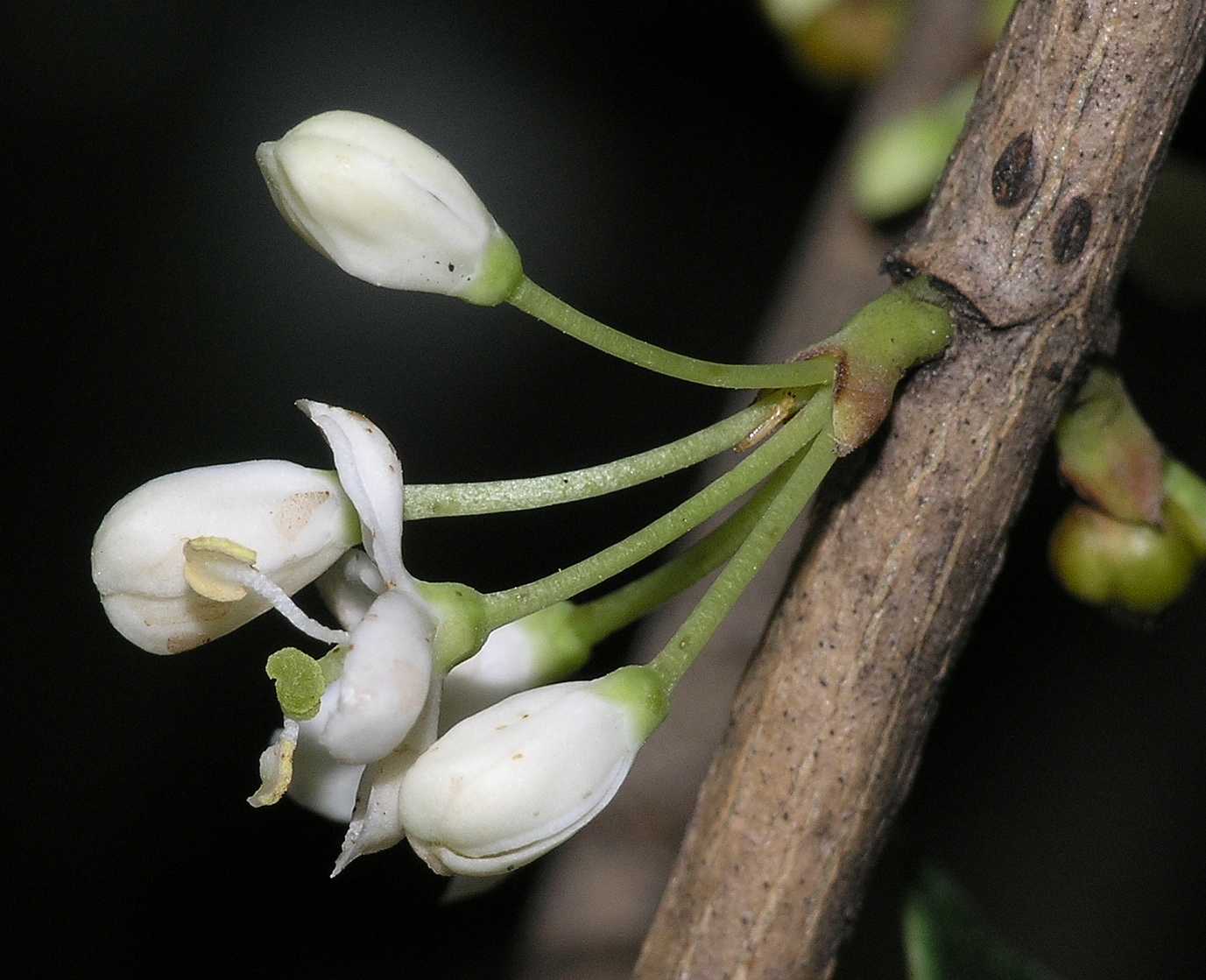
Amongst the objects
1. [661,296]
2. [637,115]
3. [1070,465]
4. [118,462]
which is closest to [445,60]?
[637,115]

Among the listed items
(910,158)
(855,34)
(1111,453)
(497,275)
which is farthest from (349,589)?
(855,34)

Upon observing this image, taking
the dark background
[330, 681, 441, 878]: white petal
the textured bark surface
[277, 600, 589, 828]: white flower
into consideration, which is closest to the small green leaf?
the textured bark surface

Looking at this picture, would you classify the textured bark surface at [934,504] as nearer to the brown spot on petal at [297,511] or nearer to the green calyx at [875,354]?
the green calyx at [875,354]

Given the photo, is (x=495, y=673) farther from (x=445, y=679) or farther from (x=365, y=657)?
(x=365, y=657)

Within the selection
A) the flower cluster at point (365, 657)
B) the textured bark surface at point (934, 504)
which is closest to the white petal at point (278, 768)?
the flower cluster at point (365, 657)

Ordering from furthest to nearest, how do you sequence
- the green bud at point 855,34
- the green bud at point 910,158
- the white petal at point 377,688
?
the green bud at point 855,34, the green bud at point 910,158, the white petal at point 377,688

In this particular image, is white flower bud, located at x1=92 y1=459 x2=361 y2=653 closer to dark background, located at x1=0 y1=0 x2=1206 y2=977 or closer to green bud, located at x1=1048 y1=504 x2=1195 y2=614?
green bud, located at x1=1048 y1=504 x2=1195 y2=614

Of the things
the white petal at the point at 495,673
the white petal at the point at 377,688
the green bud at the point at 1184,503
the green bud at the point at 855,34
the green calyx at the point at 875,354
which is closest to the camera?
the white petal at the point at 377,688
